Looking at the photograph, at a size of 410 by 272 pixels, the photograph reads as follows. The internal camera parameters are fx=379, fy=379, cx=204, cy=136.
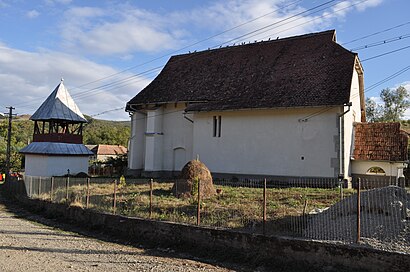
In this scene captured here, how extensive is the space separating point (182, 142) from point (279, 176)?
841 centimetres

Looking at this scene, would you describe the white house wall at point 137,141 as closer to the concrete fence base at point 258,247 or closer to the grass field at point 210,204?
the grass field at point 210,204

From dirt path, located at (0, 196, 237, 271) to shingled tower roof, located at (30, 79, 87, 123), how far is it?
59.2 ft

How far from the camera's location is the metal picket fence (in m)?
9.07

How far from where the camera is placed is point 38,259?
9.65 meters

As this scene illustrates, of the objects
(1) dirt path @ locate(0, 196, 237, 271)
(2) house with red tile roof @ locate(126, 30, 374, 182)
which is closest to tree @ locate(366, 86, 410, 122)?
(2) house with red tile roof @ locate(126, 30, 374, 182)

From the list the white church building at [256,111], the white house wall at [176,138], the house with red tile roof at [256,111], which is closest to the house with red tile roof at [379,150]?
the white church building at [256,111]

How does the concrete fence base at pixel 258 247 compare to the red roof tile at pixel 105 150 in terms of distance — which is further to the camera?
the red roof tile at pixel 105 150

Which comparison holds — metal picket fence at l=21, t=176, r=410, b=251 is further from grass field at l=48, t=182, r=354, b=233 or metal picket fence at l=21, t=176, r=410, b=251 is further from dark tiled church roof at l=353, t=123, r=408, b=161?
dark tiled church roof at l=353, t=123, r=408, b=161

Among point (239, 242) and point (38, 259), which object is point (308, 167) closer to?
point (239, 242)

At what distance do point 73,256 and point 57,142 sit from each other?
21.3 meters

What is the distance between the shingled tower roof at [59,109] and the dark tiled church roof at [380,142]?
834 inches

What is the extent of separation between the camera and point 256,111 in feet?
75.9

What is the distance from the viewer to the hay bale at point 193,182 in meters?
16.0

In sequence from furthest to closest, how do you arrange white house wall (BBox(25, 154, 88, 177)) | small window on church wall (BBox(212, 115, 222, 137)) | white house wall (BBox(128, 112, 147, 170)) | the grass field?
white house wall (BBox(128, 112, 147, 170)), white house wall (BBox(25, 154, 88, 177)), small window on church wall (BBox(212, 115, 222, 137)), the grass field
